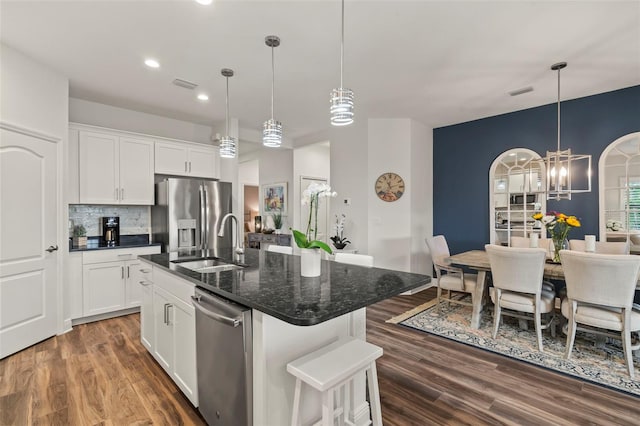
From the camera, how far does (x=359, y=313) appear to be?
1.86m

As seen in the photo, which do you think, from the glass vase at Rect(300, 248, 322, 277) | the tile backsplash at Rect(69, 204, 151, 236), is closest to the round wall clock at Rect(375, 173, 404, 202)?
the glass vase at Rect(300, 248, 322, 277)

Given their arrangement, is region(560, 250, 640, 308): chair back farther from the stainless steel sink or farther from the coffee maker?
the coffee maker

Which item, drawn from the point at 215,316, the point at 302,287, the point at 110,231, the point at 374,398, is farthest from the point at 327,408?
the point at 110,231

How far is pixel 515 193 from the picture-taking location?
469 centimetres

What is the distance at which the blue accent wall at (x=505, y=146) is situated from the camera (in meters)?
3.88

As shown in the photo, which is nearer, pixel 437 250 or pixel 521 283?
pixel 521 283

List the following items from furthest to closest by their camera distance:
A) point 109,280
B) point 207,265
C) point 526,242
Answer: point 526,242, point 109,280, point 207,265

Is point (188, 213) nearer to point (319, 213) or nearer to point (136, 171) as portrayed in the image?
point (136, 171)

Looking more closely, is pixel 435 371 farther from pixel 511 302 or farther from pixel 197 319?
pixel 197 319

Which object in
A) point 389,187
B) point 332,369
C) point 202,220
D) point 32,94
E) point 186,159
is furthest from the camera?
point 389,187

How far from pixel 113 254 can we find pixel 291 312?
11.6ft

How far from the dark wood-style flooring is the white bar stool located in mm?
717

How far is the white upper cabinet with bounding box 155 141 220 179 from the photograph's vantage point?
4.35m

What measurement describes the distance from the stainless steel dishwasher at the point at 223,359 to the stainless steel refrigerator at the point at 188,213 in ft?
7.83
